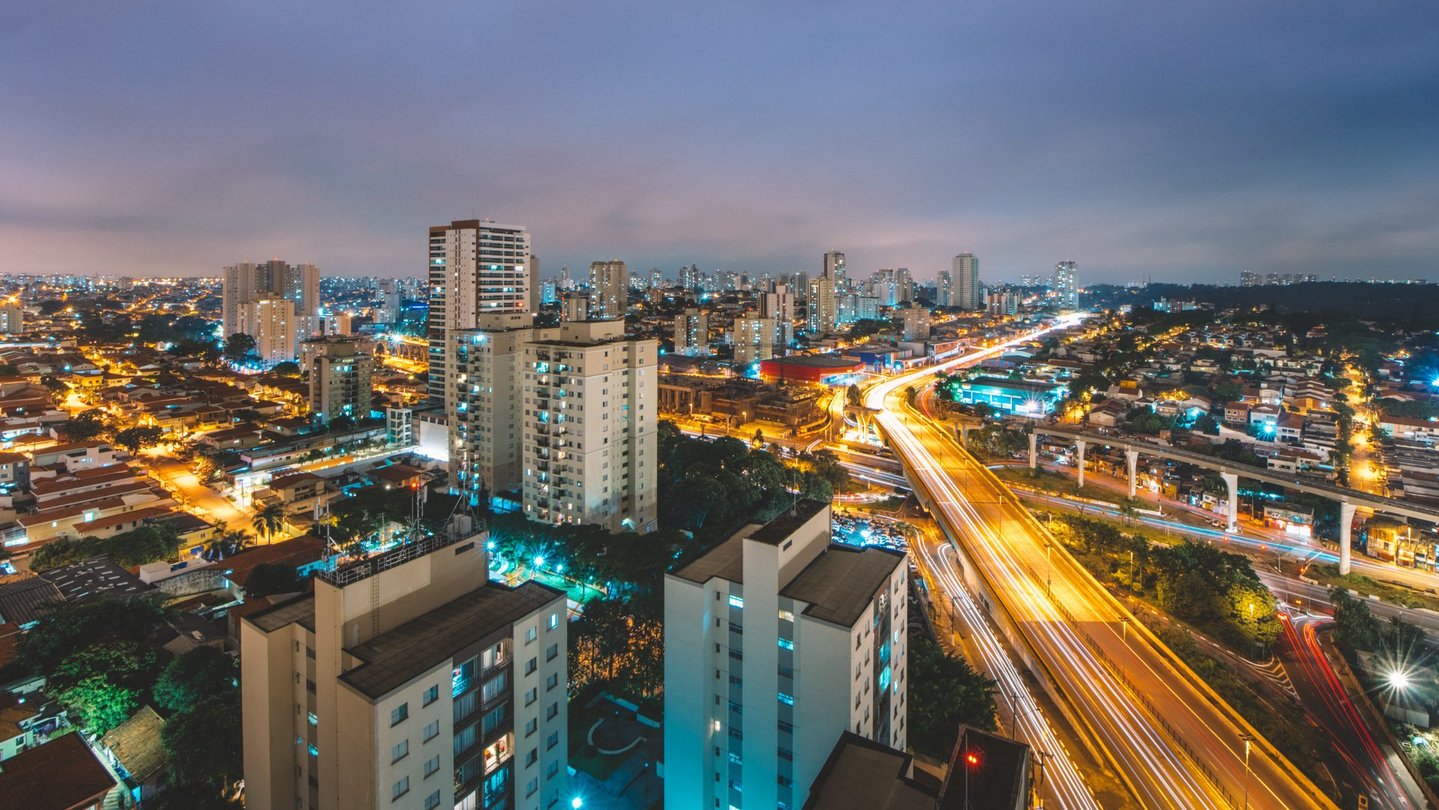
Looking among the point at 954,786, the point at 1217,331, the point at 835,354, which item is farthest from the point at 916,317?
the point at 954,786

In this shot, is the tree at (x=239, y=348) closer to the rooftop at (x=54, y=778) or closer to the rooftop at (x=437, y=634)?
the rooftop at (x=54, y=778)

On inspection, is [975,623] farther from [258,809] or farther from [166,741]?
[166,741]

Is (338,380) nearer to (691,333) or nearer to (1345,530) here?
(691,333)

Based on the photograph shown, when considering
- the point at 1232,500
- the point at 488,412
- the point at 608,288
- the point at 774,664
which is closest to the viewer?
the point at 774,664

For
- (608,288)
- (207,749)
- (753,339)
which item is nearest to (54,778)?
(207,749)

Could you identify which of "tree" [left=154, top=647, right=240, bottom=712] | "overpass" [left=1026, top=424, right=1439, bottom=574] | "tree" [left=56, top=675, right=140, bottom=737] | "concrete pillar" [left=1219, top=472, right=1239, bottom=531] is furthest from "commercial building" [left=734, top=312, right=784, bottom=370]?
"tree" [left=56, top=675, right=140, bottom=737]

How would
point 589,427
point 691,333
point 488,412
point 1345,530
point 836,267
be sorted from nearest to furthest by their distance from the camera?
point 589,427 → point 1345,530 → point 488,412 → point 691,333 → point 836,267
